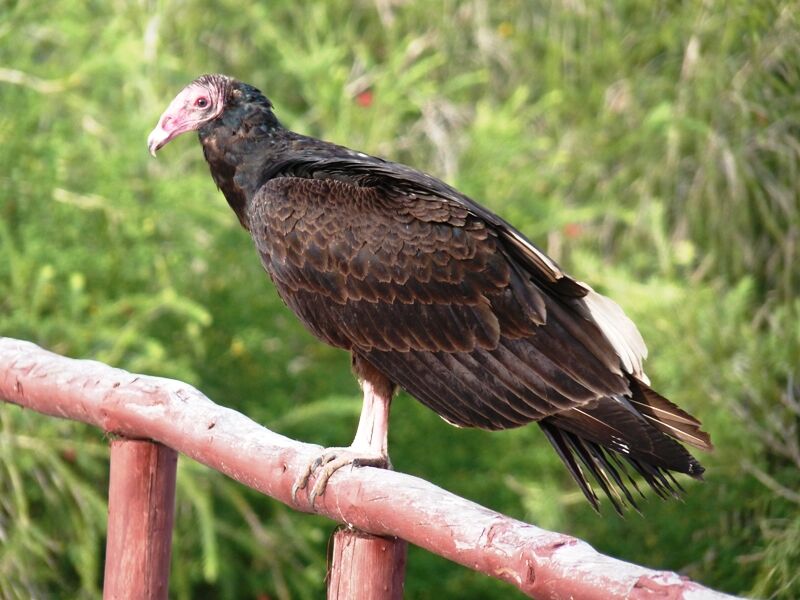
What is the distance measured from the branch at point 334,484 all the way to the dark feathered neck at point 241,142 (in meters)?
0.66

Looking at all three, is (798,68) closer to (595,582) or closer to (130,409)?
(130,409)

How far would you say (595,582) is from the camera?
154cm

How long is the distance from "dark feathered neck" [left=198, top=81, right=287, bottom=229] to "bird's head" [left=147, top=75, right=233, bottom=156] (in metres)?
0.01

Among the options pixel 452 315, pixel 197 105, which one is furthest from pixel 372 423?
pixel 197 105

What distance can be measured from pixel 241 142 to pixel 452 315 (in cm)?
78

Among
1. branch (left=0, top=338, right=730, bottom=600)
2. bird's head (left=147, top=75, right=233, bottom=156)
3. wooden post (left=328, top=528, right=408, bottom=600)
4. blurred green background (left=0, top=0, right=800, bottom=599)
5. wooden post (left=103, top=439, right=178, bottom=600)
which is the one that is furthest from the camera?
blurred green background (left=0, top=0, right=800, bottom=599)

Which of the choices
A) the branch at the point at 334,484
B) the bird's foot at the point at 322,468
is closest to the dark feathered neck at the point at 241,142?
the branch at the point at 334,484

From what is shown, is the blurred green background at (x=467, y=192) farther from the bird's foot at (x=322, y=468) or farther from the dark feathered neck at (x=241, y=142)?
the bird's foot at (x=322, y=468)

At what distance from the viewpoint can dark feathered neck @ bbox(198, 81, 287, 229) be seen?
125 inches

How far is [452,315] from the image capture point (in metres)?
2.85

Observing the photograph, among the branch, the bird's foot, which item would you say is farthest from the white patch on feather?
the branch

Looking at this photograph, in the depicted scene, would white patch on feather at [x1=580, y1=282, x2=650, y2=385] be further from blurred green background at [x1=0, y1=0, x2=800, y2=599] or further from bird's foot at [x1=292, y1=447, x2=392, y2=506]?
blurred green background at [x1=0, y1=0, x2=800, y2=599]

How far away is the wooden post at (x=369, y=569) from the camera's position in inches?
81.7

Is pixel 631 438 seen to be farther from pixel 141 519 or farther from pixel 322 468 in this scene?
pixel 141 519
